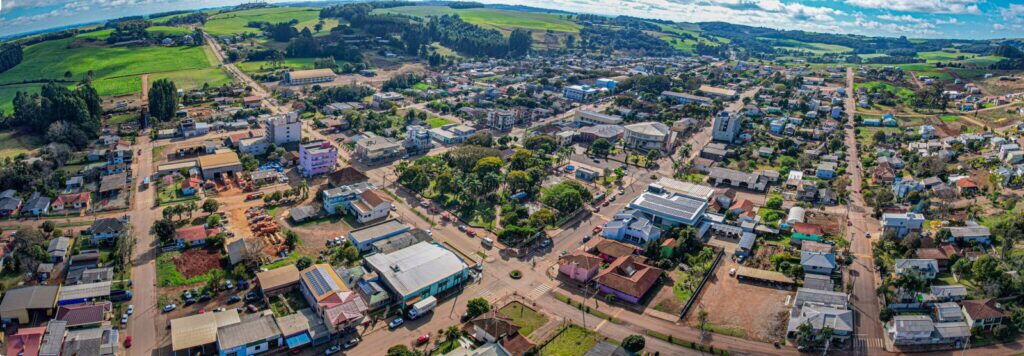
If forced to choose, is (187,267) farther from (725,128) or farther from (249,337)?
(725,128)

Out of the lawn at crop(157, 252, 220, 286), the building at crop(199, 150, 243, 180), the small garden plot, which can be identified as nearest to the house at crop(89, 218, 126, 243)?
the small garden plot

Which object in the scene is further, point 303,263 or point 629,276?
point 303,263

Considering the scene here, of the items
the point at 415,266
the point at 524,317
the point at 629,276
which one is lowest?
the point at 524,317

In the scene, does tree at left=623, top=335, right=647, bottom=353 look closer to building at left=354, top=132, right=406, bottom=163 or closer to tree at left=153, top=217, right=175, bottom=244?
tree at left=153, top=217, right=175, bottom=244

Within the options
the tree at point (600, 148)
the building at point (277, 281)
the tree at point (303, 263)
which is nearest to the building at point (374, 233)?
the tree at point (303, 263)

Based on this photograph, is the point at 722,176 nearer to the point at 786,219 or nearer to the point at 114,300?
the point at 786,219

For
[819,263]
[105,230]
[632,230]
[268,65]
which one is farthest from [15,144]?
[819,263]

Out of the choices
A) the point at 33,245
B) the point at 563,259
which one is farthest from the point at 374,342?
the point at 33,245
